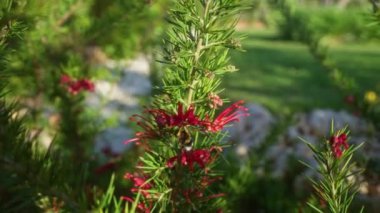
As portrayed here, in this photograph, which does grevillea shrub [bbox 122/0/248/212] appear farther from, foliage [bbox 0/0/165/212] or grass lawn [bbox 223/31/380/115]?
grass lawn [bbox 223/31/380/115]

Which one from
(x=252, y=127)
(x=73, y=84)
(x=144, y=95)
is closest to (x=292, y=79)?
(x=252, y=127)

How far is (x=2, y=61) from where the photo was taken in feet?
2.96

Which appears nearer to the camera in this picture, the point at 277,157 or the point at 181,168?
the point at 181,168

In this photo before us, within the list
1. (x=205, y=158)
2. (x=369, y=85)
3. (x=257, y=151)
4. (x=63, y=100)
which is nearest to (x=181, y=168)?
(x=205, y=158)

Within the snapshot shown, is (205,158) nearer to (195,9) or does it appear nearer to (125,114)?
(195,9)

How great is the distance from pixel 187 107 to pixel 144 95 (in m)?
4.98

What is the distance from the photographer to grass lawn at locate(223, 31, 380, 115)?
908 cm

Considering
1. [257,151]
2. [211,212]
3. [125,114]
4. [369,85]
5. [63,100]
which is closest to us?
[211,212]

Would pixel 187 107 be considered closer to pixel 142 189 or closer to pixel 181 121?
pixel 181 121

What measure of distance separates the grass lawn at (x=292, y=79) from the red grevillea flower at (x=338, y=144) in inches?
222

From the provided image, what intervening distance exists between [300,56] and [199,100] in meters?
15.7

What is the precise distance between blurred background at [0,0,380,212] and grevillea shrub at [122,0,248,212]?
0.07 meters

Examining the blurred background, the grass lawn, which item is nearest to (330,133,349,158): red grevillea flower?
the blurred background

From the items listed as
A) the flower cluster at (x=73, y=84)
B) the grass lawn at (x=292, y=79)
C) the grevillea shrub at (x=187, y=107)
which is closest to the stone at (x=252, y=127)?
the grass lawn at (x=292, y=79)
